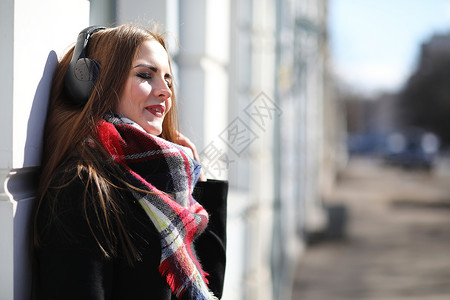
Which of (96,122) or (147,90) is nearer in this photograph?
(96,122)

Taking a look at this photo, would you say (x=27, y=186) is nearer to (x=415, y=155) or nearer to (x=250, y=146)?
(x=250, y=146)

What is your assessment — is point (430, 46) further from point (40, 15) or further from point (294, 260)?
point (40, 15)

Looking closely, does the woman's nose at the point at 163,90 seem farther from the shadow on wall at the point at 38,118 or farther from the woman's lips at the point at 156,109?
the shadow on wall at the point at 38,118

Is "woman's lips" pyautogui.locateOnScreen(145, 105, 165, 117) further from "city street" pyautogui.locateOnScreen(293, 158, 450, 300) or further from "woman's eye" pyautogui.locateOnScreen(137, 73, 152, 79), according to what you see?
"city street" pyautogui.locateOnScreen(293, 158, 450, 300)

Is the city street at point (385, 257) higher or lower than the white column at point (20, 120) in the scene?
lower

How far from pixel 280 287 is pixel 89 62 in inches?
215

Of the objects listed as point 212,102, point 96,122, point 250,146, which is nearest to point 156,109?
point 96,122

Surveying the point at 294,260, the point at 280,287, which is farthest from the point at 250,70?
the point at 294,260

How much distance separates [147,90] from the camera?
1603mm

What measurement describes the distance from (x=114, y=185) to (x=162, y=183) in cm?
14

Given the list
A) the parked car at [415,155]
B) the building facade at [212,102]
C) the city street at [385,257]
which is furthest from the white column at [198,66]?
the parked car at [415,155]

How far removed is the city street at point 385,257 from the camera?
21.6 ft

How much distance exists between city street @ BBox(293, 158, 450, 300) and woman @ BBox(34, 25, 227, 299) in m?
5.23

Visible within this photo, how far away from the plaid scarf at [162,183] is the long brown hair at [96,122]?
0.05 m
